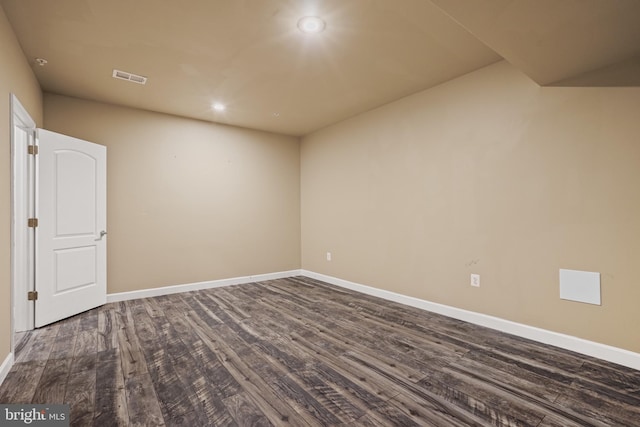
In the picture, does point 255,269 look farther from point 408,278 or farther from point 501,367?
point 501,367

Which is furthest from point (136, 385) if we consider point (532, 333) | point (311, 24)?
point (532, 333)

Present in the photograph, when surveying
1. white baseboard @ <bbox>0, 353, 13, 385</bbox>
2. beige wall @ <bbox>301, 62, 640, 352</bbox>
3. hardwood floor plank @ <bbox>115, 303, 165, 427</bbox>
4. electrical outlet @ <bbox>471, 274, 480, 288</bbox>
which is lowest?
hardwood floor plank @ <bbox>115, 303, 165, 427</bbox>

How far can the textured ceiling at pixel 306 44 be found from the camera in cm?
193

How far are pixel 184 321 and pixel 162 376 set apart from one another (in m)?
1.18

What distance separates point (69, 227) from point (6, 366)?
1.72 metres

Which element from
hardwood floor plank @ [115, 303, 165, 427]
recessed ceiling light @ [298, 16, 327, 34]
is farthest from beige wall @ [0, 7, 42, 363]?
recessed ceiling light @ [298, 16, 327, 34]

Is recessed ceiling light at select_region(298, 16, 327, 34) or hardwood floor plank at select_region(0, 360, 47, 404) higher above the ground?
recessed ceiling light at select_region(298, 16, 327, 34)

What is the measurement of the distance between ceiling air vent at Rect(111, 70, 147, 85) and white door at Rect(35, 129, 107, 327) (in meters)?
0.97

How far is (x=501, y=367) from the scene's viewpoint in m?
2.27

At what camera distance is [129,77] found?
328 centimetres

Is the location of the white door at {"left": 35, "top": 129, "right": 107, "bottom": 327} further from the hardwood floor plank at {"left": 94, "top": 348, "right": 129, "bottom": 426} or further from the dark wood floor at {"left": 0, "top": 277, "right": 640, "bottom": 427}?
the hardwood floor plank at {"left": 94, "top": 348, "right": 129, "bottom": 426}

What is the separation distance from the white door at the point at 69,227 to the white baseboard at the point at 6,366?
1.03 metres

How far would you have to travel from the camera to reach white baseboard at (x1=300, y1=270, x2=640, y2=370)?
91.5 inches

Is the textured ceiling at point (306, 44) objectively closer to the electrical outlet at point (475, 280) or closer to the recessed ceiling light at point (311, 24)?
the recessed ceiling light at point (311, 24)
